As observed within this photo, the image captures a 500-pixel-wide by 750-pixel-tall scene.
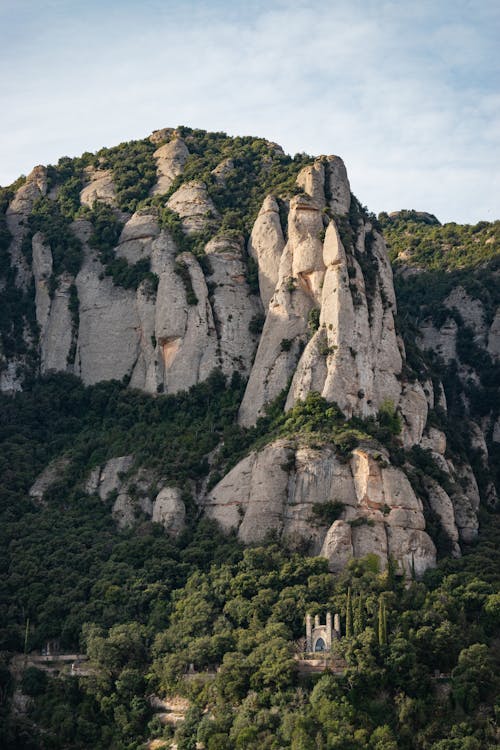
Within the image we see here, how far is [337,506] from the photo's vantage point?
80.8 metres

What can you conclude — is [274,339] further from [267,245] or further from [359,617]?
[359,617]

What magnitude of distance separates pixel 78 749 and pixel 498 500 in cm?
3689

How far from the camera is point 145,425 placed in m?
95.2

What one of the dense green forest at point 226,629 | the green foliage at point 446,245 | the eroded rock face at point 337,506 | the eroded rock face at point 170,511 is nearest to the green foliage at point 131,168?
the green foliage at point 446,245

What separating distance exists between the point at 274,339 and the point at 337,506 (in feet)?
56.2

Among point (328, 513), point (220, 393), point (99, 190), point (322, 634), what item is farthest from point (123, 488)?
point (99, 190)

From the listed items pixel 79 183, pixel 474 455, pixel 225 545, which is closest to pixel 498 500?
pixel 474 455

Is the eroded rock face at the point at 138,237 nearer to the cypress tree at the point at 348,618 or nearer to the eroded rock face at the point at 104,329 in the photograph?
the eroded rock face at the point at 104,329

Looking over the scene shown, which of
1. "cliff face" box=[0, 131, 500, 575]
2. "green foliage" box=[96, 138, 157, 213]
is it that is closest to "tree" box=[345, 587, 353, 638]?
"cliff face" box=[0, 131, 500, 575]

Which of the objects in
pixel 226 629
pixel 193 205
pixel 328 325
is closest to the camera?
pixel 226 629

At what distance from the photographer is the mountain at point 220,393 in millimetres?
80188

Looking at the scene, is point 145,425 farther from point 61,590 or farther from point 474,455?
point 474,455

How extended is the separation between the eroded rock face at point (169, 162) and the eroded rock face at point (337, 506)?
1449 inches

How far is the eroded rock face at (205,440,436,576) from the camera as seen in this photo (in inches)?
3125
